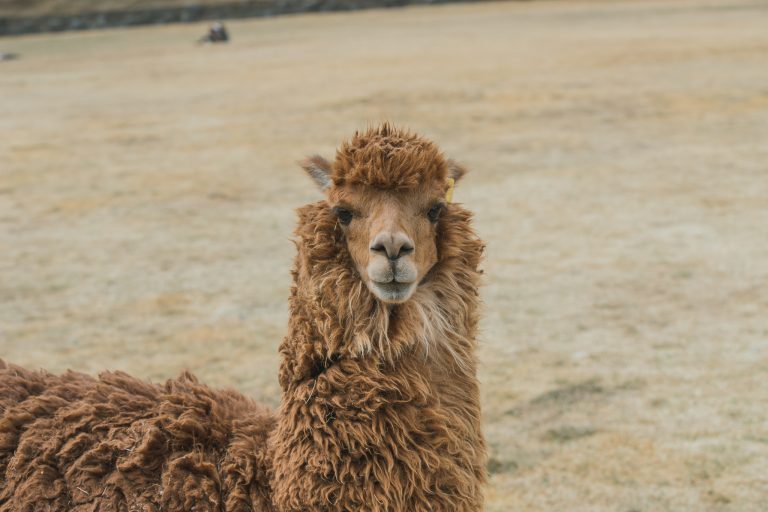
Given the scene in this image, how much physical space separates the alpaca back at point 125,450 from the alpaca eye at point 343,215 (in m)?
0.80

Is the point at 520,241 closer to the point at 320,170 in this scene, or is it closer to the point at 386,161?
the point at 320,170

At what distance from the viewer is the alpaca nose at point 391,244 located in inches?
123

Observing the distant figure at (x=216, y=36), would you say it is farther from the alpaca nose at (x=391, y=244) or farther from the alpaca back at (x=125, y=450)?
the alpaca nose at (x=391, y=244)

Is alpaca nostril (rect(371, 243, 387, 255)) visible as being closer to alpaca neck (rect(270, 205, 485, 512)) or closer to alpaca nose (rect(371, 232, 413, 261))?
alpaca nose (rect(371, 232, 413, 261))

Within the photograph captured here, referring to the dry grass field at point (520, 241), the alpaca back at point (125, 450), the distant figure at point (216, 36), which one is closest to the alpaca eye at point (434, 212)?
the alpaca back at point (125, 450)

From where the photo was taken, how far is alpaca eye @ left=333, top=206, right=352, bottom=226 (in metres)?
3.36

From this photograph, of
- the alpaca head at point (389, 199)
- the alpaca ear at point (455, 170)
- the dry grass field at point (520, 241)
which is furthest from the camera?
the dry grass field at point (520, 241)

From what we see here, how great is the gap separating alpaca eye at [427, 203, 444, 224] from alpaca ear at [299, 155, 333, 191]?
1.36 ft

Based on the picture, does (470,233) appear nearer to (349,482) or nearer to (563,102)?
(349,482)

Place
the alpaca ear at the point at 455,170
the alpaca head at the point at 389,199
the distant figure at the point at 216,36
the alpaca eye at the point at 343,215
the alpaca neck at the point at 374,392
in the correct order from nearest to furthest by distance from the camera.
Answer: the alpaca neck at the point at 374,392 → the alpaca head at the point at 389,199 → the alpaca eye at the point at 343,215 → the alpaca ear at the point at 455,170 → the distant figure at the point at 216,36

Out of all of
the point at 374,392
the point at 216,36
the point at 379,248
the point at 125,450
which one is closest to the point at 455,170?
the point at 379,248

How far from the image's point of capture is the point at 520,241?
9.98 meters

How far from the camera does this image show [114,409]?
339cm

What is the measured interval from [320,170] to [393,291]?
26.3 inches
